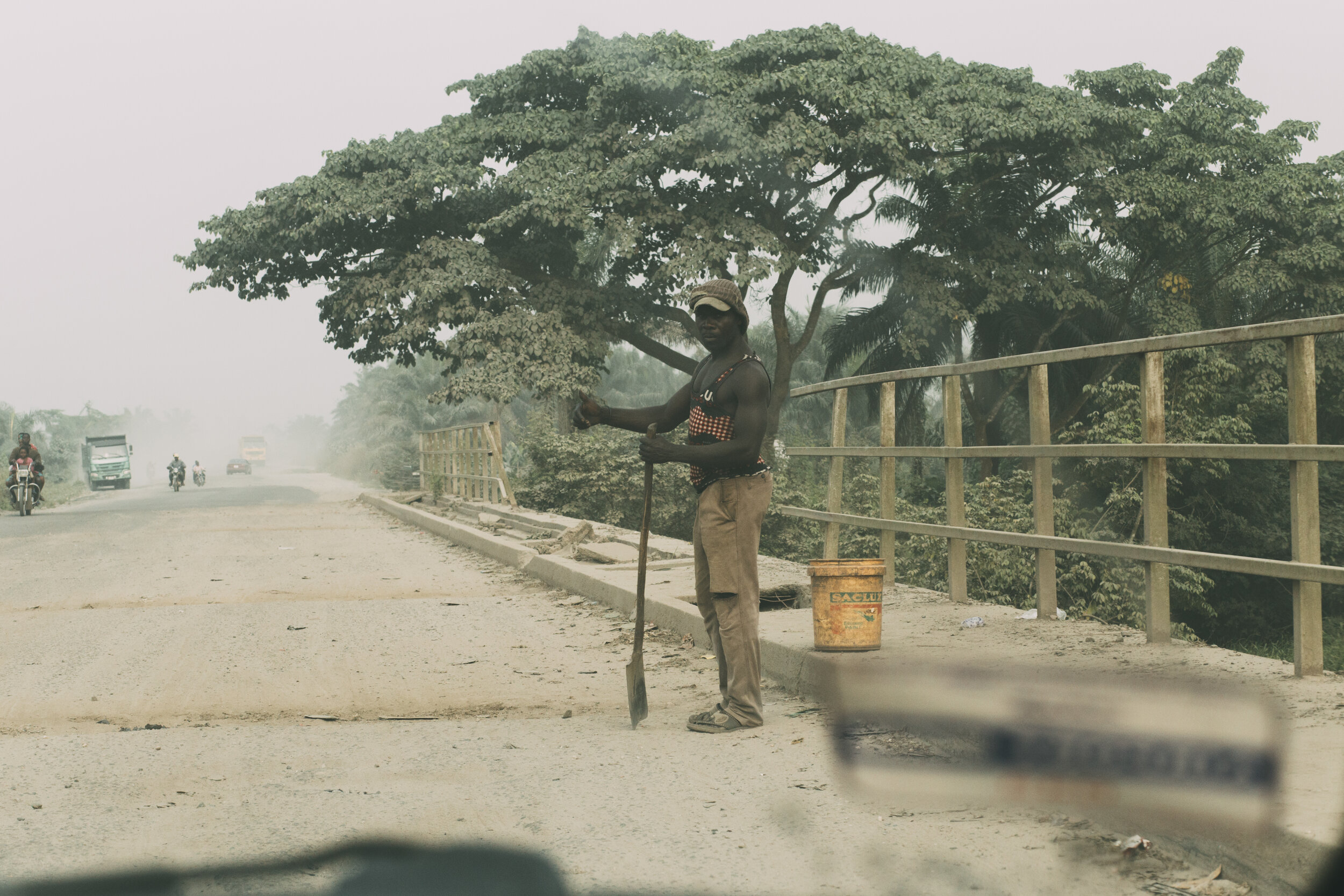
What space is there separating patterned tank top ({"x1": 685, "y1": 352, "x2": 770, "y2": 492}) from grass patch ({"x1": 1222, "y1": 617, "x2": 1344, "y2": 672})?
Result: 17.9 meters

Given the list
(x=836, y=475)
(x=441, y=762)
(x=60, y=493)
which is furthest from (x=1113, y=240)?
(x=60, y=493)

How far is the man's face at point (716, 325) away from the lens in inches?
207

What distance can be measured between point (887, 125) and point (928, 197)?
5.06 meters

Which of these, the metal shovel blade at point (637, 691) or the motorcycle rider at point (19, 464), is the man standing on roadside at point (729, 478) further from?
the motorcycle rider at point (19, 464)

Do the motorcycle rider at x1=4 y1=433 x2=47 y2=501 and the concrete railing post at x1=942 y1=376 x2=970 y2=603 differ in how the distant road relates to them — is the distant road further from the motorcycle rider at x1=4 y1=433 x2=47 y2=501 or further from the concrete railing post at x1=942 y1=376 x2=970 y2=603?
the concrete railing post at x1=942 y1=376 x2=970 y2=603

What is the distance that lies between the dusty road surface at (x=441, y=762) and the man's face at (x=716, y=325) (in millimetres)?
1708

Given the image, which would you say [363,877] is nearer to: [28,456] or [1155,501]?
[1155,501]

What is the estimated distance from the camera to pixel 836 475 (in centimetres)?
908

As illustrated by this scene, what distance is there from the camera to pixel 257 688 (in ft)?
22.0

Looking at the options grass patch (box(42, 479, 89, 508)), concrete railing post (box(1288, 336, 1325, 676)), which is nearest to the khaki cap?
concrete railing post (box(1288, 336, 1325, 676))

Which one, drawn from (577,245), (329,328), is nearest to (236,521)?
(329,328)

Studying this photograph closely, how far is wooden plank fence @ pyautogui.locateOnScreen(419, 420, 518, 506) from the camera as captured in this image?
1936cm

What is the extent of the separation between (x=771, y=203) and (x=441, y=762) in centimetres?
2300

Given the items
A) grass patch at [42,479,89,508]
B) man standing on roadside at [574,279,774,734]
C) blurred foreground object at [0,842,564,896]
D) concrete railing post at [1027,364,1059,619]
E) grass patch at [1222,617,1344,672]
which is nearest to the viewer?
blurred foreground object at [0,842,564,896]
